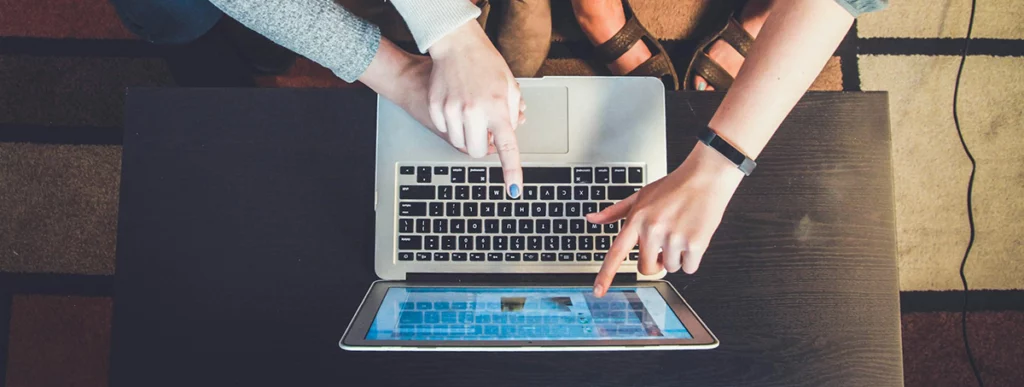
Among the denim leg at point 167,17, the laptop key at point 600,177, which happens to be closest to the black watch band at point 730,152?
the laptop key at point 600,177

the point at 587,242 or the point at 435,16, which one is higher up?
the point at 435,16

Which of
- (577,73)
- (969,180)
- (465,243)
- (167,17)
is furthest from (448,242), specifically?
(969,180)

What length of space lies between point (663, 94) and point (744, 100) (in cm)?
9

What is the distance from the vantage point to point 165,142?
63 centimetres

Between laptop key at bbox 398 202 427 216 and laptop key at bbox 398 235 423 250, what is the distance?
0.08 ft

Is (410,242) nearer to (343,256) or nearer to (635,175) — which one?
(343,256)

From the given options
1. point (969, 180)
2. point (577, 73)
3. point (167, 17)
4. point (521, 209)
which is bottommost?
point (969, 180)

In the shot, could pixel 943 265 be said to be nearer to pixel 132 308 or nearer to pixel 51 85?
pixel 132 308

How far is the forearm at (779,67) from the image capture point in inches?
22.1

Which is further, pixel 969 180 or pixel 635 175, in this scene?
pixel 969 180

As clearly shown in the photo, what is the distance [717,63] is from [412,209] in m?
0.67

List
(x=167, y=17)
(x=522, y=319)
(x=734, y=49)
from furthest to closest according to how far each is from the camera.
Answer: (x=734, y=49), (x=167, y=17), (x=522, y=319)

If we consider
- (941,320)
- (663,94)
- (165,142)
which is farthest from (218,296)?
(941,320)

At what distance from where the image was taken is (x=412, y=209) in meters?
0.61
